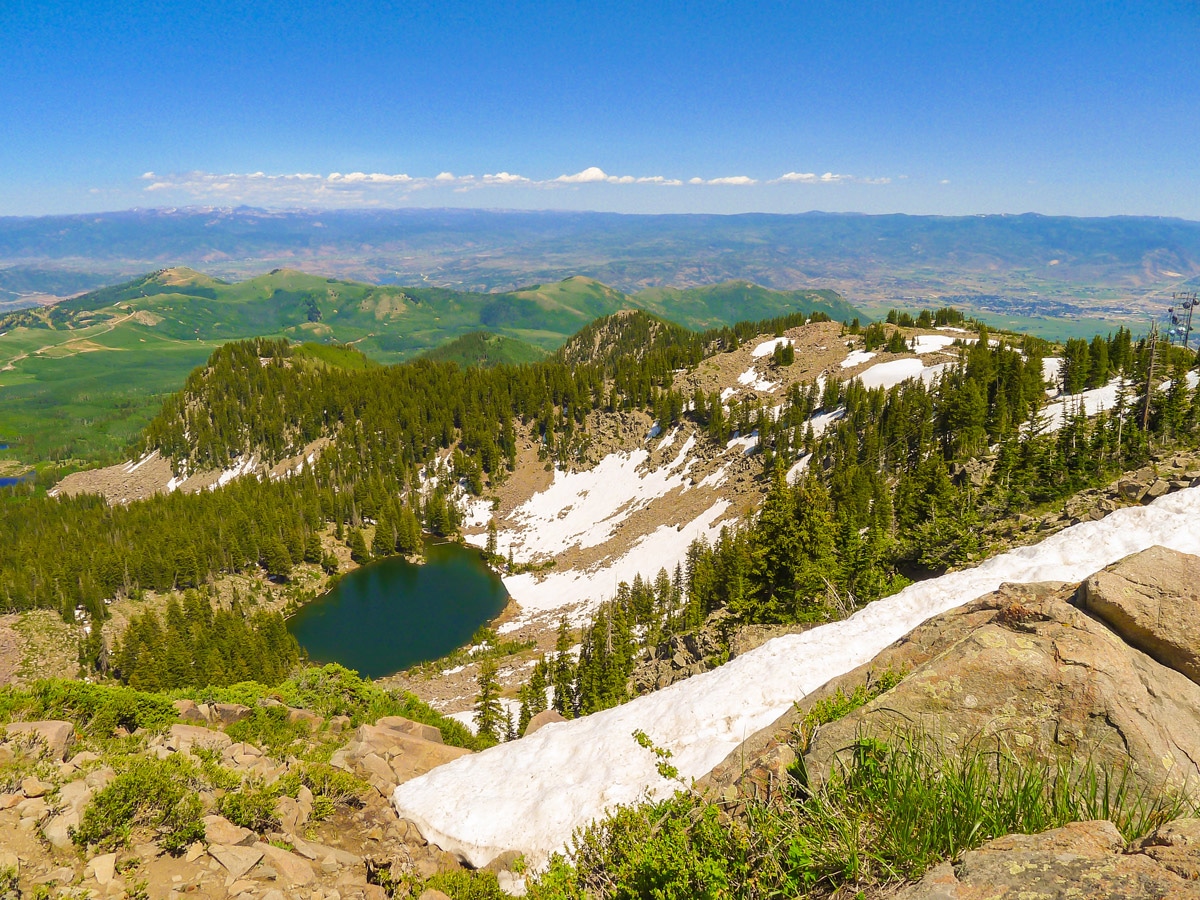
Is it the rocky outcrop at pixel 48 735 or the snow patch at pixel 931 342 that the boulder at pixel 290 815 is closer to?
the rocky outcrop at pixel 48 735

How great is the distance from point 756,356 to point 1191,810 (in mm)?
112961

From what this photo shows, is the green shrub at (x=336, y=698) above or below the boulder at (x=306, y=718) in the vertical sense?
below

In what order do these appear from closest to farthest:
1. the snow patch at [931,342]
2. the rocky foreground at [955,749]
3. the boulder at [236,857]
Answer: the rocky foreground at [955,749] → the boulder at [236,857] → the snow patch at [931,342]

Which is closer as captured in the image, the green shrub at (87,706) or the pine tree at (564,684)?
the green shrub at (87,706)

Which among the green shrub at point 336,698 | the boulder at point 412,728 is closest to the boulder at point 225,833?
the boulder at point 412,728

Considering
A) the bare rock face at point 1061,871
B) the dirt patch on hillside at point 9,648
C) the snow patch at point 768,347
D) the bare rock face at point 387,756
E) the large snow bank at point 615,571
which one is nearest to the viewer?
the bare rock face at point 1061,871

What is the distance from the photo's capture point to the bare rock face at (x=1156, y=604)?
31.5 ft

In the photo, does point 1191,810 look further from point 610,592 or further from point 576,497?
point 576,497

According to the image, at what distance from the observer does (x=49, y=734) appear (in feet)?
48.1

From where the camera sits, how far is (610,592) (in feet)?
242

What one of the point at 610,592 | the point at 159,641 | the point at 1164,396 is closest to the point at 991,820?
the point at 1164,396

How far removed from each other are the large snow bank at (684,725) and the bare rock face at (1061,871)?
8220 mm

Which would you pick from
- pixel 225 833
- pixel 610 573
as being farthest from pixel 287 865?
pixel 610 573

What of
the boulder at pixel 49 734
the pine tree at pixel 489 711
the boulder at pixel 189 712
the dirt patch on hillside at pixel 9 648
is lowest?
the dirt patch on hillside at pixel 9 648
